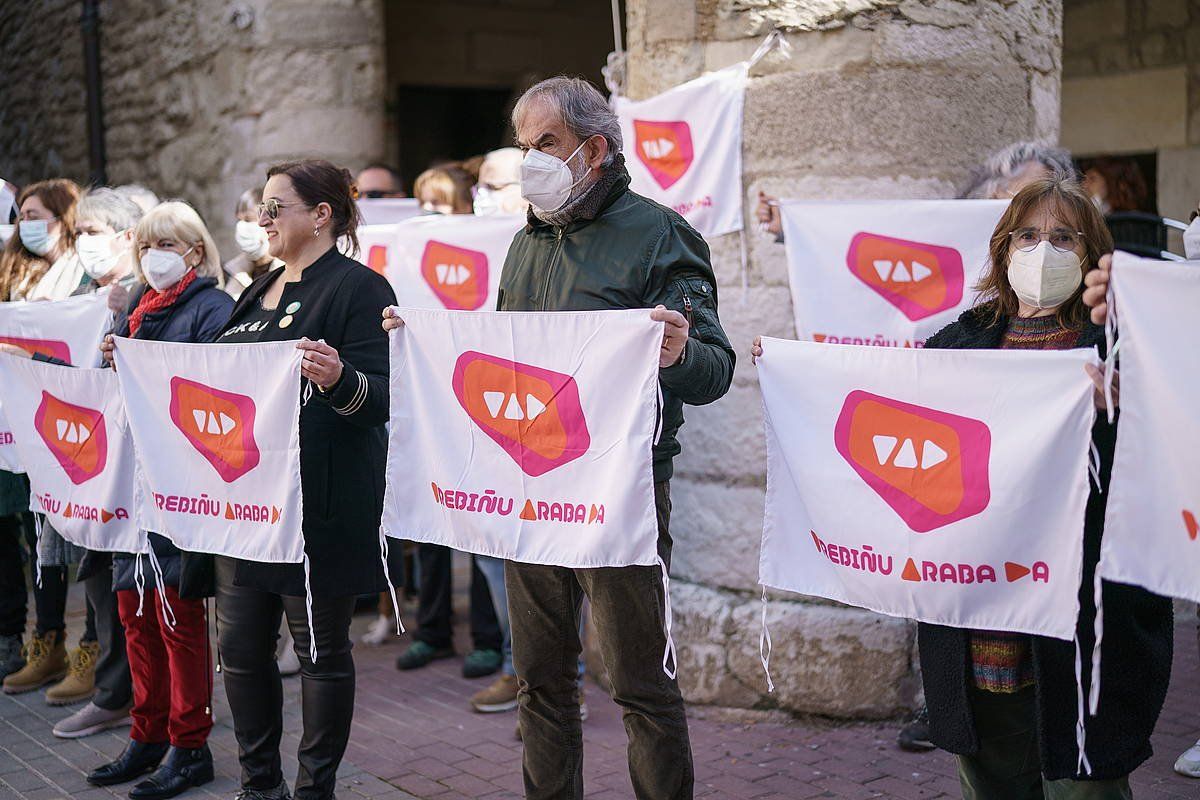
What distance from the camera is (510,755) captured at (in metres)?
4.89

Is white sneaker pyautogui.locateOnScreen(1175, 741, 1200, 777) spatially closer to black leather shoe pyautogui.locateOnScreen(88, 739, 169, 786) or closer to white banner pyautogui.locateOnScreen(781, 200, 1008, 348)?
white banner pyautogui.locateOnScreen(781, 200, 1008, 348)

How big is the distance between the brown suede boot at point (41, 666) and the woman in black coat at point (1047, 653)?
161 inches

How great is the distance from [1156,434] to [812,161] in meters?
2.51

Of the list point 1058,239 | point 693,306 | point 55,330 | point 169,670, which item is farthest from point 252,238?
point 1058,239

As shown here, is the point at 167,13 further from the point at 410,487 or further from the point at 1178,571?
the point at 1178,571

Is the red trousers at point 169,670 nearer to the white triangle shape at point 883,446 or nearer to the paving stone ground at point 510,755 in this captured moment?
the paving stone ground at point 510,755

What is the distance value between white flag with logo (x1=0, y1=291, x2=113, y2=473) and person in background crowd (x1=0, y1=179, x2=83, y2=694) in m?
0.33

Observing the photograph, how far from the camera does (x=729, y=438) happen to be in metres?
5.21

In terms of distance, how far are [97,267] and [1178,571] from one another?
4.12 m

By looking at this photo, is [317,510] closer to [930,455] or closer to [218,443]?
[218,443]

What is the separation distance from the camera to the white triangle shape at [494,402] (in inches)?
142

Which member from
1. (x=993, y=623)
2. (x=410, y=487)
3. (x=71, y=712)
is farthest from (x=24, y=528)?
(x=993, y=623)

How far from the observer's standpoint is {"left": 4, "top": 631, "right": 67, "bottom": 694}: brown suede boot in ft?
18.9

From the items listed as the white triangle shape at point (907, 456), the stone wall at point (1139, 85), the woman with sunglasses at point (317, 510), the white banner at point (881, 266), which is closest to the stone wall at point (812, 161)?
the white banner at point (881, 266)
